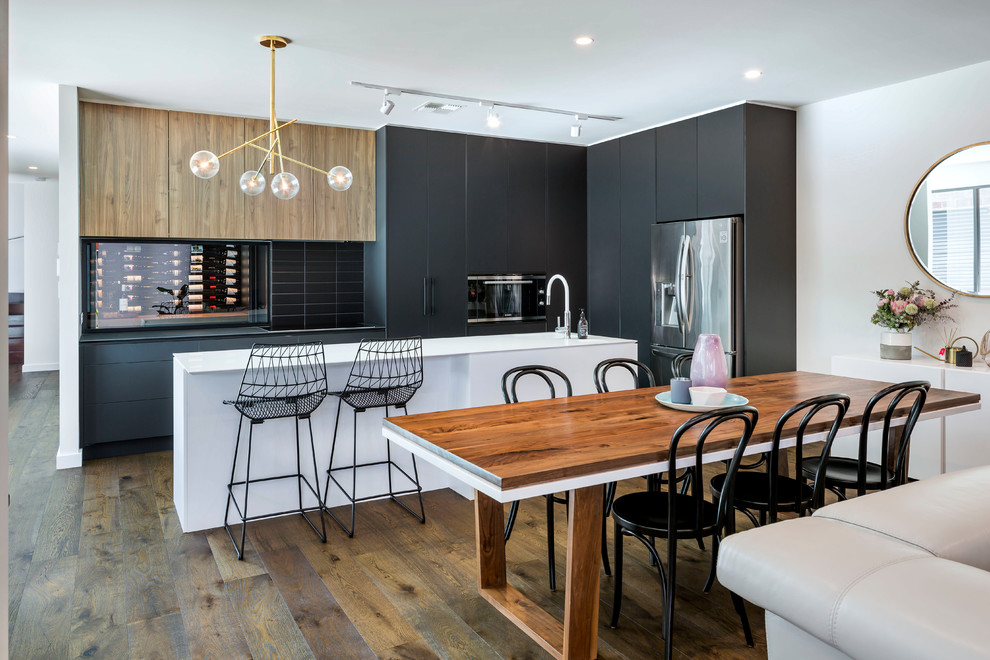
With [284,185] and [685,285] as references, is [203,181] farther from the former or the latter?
[685,285]

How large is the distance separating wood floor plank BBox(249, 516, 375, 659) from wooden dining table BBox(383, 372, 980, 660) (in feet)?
1.86

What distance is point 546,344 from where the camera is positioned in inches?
173

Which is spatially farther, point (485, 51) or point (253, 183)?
point (485, 51)

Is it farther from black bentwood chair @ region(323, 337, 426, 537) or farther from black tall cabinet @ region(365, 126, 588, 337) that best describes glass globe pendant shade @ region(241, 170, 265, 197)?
black tall cabinet @ region(365, 126, 588, 337)

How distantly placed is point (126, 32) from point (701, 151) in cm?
397

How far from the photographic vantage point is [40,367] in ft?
31.4

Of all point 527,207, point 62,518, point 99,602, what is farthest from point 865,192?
point 62,518

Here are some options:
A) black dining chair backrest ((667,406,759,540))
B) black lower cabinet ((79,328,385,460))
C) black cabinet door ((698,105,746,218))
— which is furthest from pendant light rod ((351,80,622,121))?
black dining chair backrest ((667,406,759,540))

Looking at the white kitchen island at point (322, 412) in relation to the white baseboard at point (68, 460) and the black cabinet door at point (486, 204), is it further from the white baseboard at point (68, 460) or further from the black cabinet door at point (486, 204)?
the black cabinet door at point (486, 204)

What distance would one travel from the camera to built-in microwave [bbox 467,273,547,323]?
6.39 meters

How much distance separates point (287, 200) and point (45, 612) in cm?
357

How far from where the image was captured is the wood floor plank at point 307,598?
2.47 metres

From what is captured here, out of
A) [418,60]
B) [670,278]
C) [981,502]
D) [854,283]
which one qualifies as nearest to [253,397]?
[418,60]

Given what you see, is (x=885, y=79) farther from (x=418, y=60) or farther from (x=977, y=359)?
(x=418, y=60)
